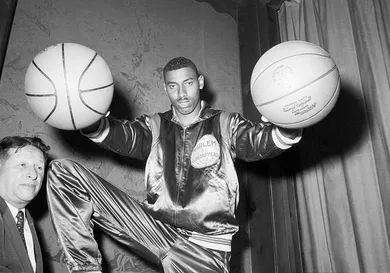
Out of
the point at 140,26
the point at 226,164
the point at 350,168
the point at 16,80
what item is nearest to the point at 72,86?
the point at 226,164

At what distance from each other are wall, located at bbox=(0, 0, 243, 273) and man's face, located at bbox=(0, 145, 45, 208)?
57 cm

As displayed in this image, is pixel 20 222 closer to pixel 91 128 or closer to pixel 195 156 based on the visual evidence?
pixel 91 128

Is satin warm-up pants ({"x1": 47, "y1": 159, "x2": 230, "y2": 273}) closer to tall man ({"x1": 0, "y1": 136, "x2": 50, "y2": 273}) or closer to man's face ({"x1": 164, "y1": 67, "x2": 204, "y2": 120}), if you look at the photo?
tall man ({"x1": 0, "y1": 136, "x2": 50, "y2": 273})

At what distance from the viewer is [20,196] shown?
168 centimetres

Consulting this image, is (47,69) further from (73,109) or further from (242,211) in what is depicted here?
(242,211)

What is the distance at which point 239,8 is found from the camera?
3574 mm

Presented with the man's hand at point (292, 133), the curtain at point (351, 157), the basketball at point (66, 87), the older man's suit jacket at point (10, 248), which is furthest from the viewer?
the curtain at point (351, 157)

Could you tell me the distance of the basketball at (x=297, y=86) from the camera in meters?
1.52

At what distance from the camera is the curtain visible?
2.21 metres

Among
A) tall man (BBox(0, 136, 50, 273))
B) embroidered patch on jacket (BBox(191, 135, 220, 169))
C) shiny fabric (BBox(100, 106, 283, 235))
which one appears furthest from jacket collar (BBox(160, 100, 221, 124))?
tall man (BBox(0, 136, 50, 273))

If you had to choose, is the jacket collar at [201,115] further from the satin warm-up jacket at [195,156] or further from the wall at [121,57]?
the wall at [121,57]

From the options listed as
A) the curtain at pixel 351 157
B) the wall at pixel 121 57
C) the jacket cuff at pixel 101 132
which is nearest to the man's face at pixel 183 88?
the jacket cuff at pixel 101 132

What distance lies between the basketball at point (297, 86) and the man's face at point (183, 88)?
47 centimetres

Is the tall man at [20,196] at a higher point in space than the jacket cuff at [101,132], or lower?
lower
